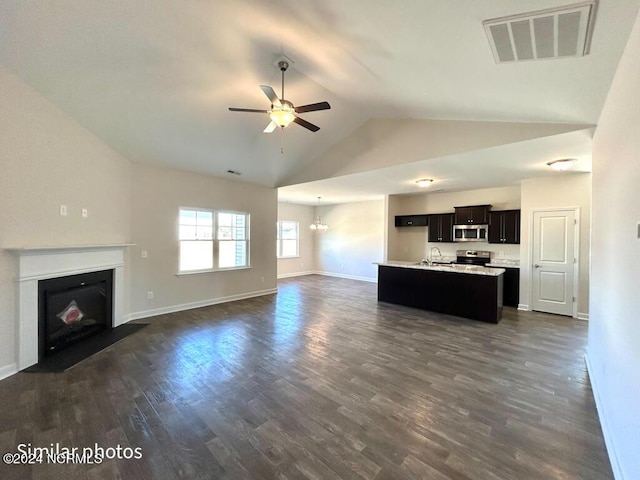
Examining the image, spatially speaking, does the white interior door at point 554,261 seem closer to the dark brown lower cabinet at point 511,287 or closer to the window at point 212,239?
the dark brown lower cabinet at point 511,287

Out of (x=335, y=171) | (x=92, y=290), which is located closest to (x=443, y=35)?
(x=335, y=171)

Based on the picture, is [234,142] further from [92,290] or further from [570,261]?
[570,261]

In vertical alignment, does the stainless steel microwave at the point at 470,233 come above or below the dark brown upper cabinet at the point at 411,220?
below

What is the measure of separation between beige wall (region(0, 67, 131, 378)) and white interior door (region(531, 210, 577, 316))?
7.80 metres

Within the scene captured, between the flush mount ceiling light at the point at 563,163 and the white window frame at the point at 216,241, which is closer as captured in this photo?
the flush mount ceiling light at the point at 563,163

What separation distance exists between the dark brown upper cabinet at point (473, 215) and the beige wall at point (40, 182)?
7.40 m

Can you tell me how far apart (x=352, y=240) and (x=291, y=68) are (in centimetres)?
661

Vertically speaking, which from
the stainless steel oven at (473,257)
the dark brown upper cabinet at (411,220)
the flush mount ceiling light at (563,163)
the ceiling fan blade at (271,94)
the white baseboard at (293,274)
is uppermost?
the ceiling fan blade at (271,94)

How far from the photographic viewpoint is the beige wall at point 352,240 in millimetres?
8797

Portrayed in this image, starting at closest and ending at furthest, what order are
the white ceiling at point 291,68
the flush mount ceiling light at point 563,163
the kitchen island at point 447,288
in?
1. the white ceiling at point 291,68
2. the flush mount ceiling light at point 563,163
3. the kitchen island at point 447,288

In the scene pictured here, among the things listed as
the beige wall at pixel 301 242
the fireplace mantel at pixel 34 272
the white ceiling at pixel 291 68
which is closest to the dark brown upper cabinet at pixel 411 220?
the white ceiling at pixel 291 68

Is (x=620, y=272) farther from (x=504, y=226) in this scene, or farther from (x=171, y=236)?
(x=171, y=236)

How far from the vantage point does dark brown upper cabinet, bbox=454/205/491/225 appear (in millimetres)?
6391

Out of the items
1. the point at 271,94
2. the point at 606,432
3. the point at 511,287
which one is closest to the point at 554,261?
the point at 511,287
